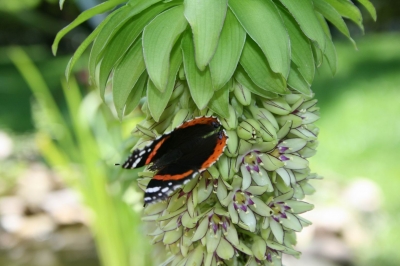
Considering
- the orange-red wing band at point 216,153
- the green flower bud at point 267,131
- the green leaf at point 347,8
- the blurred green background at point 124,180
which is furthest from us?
the blurred green background at point 124,180

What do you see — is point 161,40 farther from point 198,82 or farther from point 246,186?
point 246,186

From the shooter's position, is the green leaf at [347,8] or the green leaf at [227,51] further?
the green leaf at [347,8]

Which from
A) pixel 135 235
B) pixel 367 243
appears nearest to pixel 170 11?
pixel 135 235

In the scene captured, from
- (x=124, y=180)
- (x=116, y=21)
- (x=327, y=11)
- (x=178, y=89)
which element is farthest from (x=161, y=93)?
(x=124, y=180)

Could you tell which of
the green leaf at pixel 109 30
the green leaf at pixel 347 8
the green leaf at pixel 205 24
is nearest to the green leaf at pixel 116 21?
the green leaf at pixel 109 30

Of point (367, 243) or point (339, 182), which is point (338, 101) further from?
point (367, 243)

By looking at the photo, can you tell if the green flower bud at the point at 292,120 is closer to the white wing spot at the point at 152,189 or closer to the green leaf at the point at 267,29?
the green leaf at the point at 267,29
